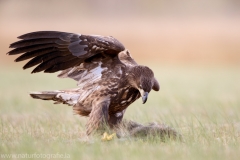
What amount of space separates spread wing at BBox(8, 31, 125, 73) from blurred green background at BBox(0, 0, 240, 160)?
96 centimetres

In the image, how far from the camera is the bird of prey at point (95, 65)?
323 inches

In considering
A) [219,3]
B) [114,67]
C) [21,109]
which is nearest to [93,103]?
[114,67]

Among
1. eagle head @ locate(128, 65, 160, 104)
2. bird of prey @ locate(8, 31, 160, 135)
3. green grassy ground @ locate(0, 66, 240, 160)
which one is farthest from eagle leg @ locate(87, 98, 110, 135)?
eagle head @ locate(128, 65, 160, 104)

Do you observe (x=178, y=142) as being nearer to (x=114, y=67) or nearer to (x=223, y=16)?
(x=114, y=67)

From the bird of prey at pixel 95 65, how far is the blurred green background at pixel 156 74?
20.1 inches

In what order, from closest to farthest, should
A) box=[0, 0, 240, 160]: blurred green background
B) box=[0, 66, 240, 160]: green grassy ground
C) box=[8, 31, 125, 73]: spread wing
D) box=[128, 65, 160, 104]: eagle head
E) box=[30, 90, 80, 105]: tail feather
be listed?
box=[0, 66, 240, 160]: green grassy ground, box=[0, 0, 240, 160]: blurred green background, box=[128, 65, 160, 104]: eagle head, box=[8, 31, 125, 73]: spread wing, box=[30, 90, 80, 105]: tail feather

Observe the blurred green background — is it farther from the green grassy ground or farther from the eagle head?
the eagle head

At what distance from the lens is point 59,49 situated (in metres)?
8.43

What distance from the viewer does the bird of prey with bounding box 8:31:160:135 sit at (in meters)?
8.21

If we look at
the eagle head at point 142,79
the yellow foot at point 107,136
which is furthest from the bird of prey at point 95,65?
the yellow foot at point 107,136

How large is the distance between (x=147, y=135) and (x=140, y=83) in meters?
0.77

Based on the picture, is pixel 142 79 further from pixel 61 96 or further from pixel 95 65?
pixel 61 96

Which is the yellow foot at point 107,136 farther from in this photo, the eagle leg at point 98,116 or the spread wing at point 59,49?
the spread wing at point 59,49

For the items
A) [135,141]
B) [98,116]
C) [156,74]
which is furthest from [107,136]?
[156,74]
